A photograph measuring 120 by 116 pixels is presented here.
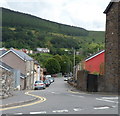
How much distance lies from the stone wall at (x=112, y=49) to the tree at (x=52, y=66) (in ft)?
284

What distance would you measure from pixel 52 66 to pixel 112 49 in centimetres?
8872

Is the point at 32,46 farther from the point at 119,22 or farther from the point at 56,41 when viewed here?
the point at 119,22

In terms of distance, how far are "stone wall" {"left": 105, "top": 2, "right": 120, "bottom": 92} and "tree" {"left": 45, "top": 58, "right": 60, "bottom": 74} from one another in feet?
284

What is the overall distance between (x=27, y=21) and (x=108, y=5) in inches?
6706

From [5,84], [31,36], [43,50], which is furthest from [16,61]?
[31,36]

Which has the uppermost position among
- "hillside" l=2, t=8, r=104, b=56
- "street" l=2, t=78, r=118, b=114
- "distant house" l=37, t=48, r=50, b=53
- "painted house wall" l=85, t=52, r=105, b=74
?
"hillside" l=2, t=8, r=104, b=56

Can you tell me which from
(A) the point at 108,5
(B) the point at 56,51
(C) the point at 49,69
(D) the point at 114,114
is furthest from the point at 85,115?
(B) the point at 56,51

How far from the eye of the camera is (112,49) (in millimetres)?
22344

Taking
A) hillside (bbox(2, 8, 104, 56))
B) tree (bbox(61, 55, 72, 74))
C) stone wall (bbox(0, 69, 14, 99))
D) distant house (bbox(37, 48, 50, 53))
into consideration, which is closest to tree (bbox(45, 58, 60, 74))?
tree (bbox(61, 55, 72, 74))

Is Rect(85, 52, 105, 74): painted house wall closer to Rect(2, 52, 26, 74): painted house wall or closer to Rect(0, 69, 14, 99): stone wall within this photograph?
Rect(2, 52, 26, 74): painted house wall

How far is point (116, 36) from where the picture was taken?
866 inches

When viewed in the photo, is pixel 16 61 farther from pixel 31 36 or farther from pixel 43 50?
pixel 31 36

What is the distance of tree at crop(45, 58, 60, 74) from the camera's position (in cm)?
10981

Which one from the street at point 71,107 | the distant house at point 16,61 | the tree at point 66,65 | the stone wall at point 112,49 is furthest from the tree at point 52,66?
the street at point 71,107
